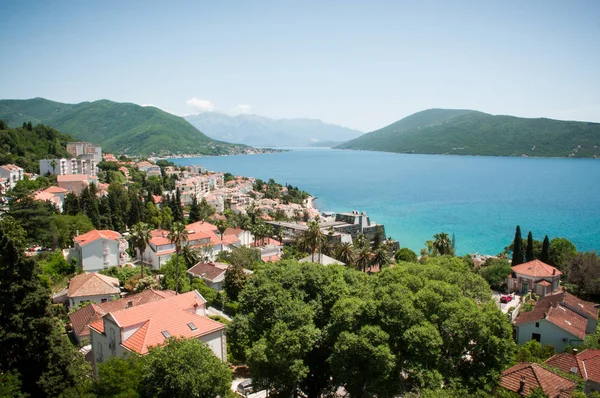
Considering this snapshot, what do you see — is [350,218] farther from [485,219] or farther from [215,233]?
[485,219]

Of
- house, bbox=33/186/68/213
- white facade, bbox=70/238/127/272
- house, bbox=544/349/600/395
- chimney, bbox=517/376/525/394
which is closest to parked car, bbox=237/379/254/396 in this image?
chimney, bbox=517/376/525/394

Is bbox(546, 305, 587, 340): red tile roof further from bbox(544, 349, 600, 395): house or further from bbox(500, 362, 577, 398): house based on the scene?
bbox(500, 362, 577, 398): house

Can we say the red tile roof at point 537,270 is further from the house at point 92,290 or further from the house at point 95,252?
the house at point 95,252

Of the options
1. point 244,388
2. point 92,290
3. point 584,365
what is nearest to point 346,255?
point 92,290

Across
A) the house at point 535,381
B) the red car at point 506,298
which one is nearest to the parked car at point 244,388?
the house at point 535,381

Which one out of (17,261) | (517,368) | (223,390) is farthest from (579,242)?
(17,261)

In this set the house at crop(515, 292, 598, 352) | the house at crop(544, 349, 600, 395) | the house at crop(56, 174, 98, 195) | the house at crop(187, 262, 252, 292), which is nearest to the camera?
the house at crop(544, 349, 600, 395)
